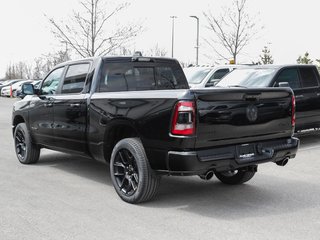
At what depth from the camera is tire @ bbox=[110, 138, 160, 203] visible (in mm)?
5352

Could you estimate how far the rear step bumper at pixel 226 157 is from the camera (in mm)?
4930

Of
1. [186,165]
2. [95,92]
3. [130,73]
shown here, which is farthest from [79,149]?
[186,165]

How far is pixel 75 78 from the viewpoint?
276 inches

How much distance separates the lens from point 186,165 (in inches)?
194

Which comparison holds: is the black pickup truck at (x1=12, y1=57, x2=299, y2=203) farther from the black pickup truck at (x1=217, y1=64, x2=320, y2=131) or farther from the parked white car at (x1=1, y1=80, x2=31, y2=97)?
the parked white car at (x1=1, y1=80, x2=31, y2=97)

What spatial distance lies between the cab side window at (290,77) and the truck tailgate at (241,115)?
4187 millimetres

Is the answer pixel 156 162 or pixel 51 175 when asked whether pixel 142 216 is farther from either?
pixel 51 175

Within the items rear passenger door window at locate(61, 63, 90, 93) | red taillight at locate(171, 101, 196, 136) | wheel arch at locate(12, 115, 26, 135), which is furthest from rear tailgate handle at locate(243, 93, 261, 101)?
wheel arch at locate(12, 115, 26, 135)

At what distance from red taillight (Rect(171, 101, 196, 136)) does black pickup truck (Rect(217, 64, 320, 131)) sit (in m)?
5.19

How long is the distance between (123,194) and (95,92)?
149 cm

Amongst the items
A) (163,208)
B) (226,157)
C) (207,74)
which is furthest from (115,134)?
(207,74)

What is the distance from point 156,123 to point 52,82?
3137 mm

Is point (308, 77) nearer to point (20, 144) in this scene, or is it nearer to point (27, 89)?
point (27, 89)

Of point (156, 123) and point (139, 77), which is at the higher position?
point (139, 77)
